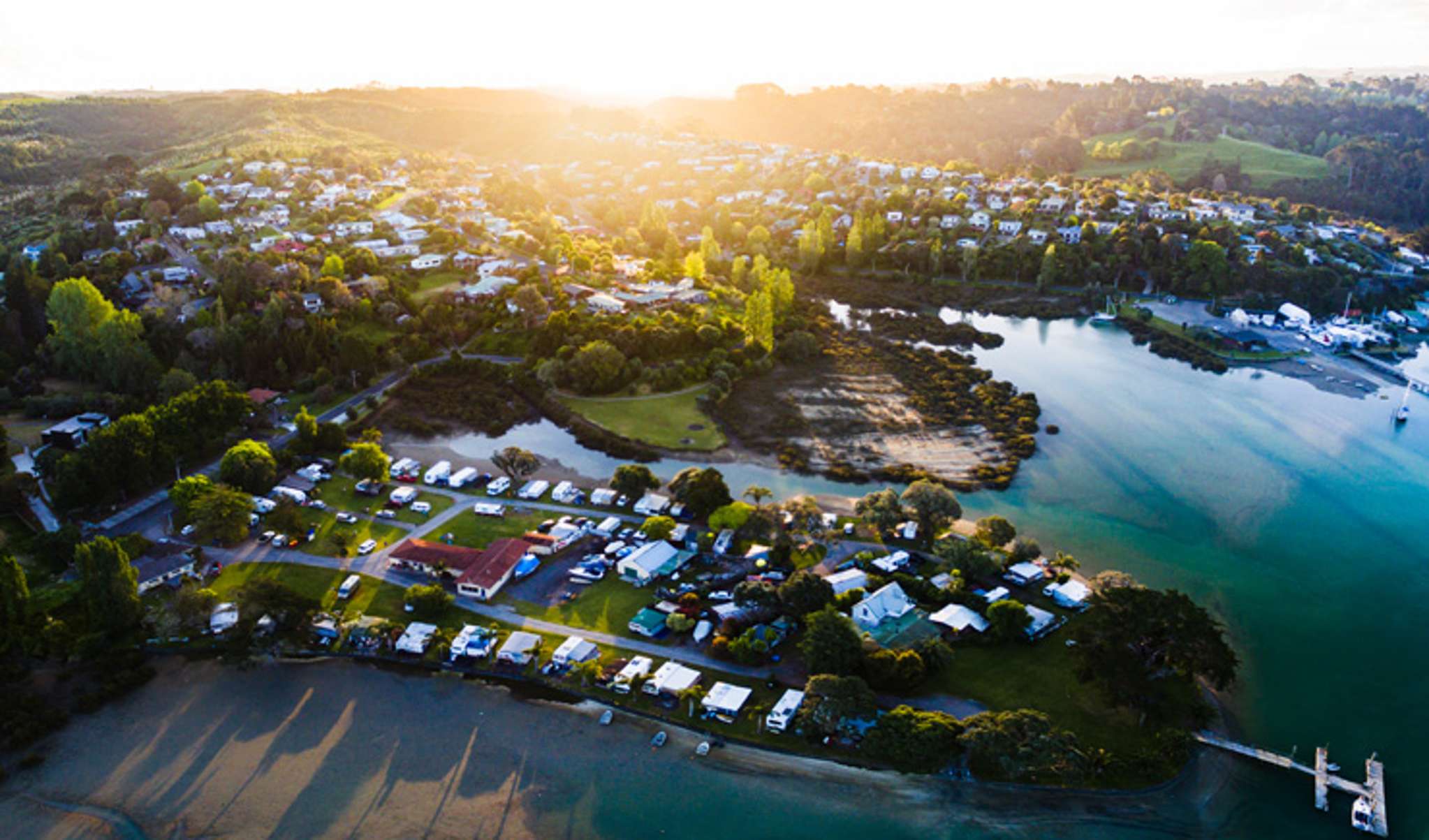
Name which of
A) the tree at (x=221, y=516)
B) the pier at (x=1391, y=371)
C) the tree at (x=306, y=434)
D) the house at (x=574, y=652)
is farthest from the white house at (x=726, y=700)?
the pier at (x=1391, y=371)

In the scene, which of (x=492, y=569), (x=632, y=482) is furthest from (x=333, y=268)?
(x=492, y=569)

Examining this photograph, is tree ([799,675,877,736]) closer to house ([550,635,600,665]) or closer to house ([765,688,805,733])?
house ([765,688,805,733])

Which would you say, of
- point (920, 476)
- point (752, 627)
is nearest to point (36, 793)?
point (752, 627)

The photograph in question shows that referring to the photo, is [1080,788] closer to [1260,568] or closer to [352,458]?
[1260,568]

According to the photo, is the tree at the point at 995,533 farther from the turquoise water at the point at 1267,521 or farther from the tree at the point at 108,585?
the tree at the point at 108,585

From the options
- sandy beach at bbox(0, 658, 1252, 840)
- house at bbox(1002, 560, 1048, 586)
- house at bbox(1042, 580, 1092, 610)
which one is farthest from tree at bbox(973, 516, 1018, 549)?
sandy beach at bbox(0, 658, 1252, 840)

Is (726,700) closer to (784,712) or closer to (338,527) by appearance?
(784,712)
